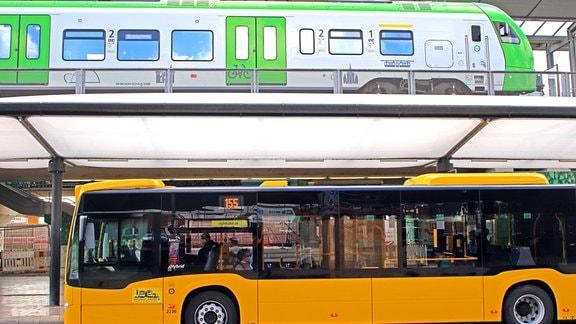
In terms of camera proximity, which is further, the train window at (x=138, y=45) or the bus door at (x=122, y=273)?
the train window at (x=138, y=45)

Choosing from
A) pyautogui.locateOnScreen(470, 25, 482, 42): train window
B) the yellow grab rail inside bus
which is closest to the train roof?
pyautogui.locateOnScreen(470, 25, 482, 42): train window

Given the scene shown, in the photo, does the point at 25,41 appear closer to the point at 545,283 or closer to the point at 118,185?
the point at 118,185

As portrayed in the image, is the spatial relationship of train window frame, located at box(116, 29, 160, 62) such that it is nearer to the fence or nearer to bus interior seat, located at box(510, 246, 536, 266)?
bus interior seat, located at box(510, 246, 536, 266)

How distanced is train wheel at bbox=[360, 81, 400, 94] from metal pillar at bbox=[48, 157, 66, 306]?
7.68 metres

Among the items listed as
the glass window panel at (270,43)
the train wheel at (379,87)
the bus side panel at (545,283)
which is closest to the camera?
the bus side panel at (545,283)

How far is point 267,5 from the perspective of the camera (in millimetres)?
14781

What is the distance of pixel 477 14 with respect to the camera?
15.4 metres

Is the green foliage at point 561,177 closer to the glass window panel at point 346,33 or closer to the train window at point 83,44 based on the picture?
the glass window panel at point 346,33

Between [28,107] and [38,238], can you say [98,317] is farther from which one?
[38,238]

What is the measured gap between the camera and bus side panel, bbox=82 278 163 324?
354 inches

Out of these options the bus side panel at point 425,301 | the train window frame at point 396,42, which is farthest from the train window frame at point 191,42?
the bus side panel at point 425,301

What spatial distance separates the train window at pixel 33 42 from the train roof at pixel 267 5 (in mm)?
634

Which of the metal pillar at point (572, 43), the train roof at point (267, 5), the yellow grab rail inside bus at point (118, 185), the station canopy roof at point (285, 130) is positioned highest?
the metal pillar at point (572, 43)

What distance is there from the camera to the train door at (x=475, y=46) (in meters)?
15.2
